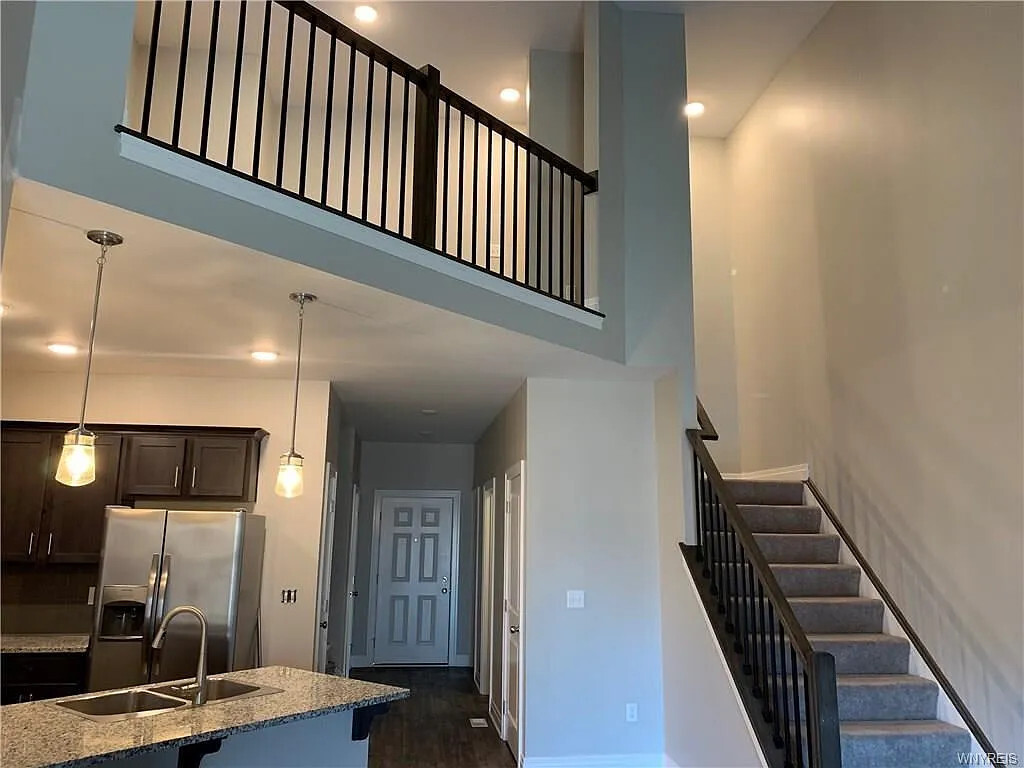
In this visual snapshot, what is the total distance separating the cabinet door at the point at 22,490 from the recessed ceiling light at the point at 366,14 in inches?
144

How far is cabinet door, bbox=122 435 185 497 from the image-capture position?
5.04 metres

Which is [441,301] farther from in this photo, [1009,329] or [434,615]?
[434,615]

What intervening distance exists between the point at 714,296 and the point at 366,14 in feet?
12.7

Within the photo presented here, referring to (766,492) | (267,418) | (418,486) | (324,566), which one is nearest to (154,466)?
(267,418)

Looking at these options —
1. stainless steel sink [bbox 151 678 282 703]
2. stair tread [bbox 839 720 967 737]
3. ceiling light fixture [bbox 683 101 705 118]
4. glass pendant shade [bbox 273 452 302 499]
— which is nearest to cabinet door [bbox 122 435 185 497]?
glass pendant shade [bbox 273 452 302 499]

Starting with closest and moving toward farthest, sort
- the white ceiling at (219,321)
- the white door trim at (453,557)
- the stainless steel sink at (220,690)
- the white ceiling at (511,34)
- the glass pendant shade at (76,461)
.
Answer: the glass pendant shade at (76,461) < the white ceiling at (219,321) < the stainless steel sink at (220,690) < the white ceiling at (511,34) < the white door trim at (453,557)

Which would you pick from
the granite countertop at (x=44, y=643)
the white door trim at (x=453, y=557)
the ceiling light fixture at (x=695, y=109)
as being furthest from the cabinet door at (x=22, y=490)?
the ceiling light fixture at (x=695, y=109)

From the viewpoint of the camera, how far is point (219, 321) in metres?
3.92

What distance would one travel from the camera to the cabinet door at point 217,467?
16.8 ft

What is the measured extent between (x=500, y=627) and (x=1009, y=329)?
14.4 ft

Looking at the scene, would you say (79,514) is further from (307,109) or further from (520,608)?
(307,109)

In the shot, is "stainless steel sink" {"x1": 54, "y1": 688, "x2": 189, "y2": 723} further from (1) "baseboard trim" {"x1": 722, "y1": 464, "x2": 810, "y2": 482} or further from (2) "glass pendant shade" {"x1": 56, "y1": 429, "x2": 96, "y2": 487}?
(1) "baseboard trim" {"x1": 722, "y1": 464, "x2": 810, "y2": 482}

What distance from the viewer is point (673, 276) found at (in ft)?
16.3

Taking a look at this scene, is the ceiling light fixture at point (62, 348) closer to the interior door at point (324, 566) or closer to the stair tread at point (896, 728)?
the interior door at point (324, 566)
